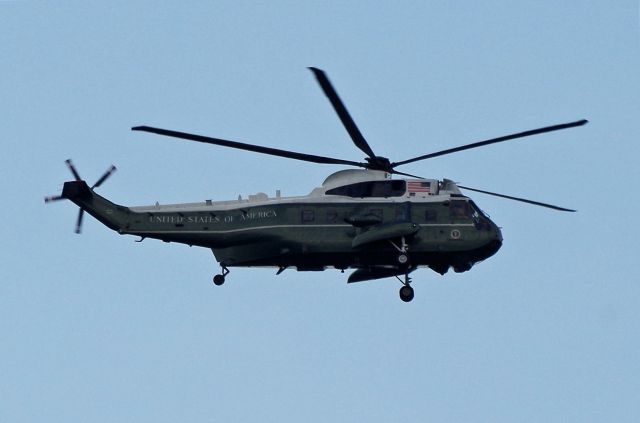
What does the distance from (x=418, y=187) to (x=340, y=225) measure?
292 centimetres

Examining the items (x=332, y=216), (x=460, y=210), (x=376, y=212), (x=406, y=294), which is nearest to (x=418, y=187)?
(x=460, y=210)

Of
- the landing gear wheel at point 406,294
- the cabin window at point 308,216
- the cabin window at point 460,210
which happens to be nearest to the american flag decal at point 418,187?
the cabin window at point 460,210

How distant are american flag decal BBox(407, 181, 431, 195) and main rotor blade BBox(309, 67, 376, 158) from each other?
178 cm

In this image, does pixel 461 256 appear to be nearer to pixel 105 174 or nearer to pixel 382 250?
pixel 382 250

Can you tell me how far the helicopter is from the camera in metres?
35.6

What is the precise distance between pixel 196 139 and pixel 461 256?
9.52 m

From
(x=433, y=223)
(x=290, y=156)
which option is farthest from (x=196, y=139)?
(x=433, y=223)

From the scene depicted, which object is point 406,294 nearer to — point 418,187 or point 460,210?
point 460,210

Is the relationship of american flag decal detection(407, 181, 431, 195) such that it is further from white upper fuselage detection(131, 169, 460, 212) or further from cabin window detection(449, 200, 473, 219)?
cabin window detection(449, 200, 473, 219)

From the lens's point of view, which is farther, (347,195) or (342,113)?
(347,195)

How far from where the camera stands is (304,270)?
36656mm

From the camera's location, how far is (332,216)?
118 ft

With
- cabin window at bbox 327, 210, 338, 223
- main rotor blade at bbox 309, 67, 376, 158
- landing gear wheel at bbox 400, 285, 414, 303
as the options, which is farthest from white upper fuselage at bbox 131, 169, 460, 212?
landing gear wheel at bbox 400, 285, 414, 303

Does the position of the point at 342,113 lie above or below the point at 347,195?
above
